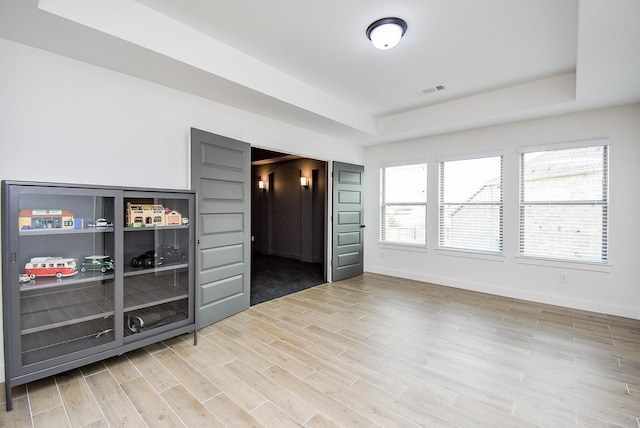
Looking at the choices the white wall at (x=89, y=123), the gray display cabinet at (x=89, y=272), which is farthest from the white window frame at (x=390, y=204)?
the gray display cabinet at (x=89, y=272)

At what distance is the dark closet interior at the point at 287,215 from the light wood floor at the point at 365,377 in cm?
294

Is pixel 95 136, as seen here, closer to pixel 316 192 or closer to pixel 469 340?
pixel 469 340

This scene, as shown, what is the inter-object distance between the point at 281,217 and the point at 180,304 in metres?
5.35

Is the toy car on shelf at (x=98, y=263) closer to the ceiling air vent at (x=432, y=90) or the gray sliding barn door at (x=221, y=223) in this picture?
the gray sliding barn door at (x=221, y=223)

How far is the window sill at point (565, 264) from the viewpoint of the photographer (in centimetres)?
380

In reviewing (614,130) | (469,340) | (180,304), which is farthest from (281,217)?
(614,130)

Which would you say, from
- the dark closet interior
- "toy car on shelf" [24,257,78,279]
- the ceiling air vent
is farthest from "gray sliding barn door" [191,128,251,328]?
the ceiling air vent

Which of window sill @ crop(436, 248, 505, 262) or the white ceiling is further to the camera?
window sill @ crop(436, 248, 505, 262)

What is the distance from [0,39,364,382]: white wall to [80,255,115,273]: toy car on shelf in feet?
2.23

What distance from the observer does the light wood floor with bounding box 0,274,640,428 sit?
6.25 ft

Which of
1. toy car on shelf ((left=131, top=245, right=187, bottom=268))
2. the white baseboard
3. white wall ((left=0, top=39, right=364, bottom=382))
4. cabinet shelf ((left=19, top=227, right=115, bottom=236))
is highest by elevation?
white wall ((left=0, top=39, right=364, bottom=382))

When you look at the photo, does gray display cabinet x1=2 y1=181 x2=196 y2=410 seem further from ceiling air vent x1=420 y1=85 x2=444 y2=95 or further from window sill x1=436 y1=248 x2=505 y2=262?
window sill x1=436 y1=248 x2=505 y2=262

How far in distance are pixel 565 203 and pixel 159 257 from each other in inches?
199

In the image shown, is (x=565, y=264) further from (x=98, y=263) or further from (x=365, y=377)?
(x=98, y=263)
